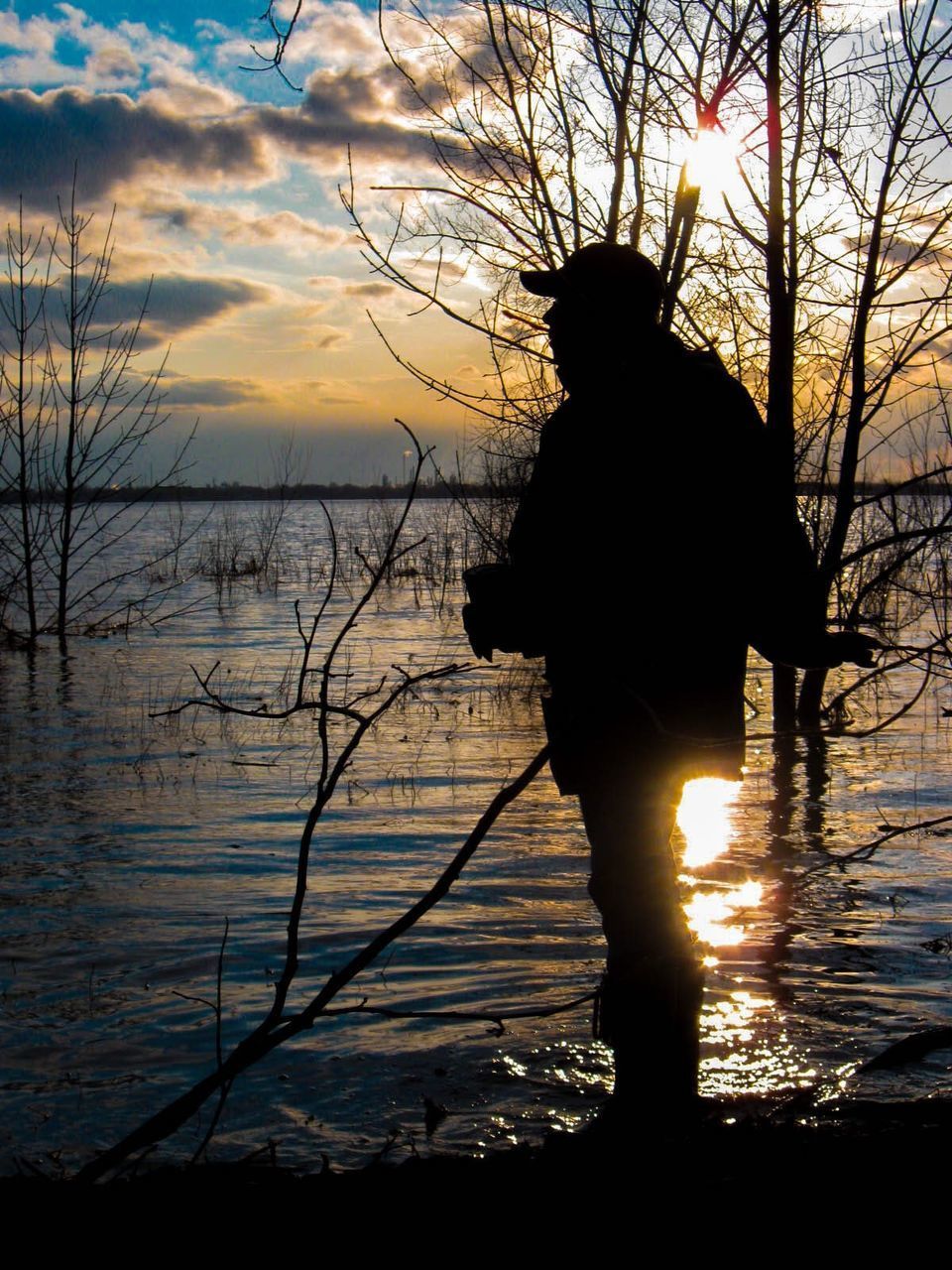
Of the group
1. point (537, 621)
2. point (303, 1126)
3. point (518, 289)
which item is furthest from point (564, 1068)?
point (518, 289)

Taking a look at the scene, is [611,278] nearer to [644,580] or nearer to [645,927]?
[644,580]

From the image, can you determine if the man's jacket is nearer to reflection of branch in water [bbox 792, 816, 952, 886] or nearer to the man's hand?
the man's hand

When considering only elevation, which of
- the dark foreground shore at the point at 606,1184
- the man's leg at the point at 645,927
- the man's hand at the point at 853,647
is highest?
the man's hand at the point at 853,647

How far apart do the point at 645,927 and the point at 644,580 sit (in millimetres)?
741

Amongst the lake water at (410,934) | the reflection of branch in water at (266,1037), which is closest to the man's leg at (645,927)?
the lake water at (410,934)

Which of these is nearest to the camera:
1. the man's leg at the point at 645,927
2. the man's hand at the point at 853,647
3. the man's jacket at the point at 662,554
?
the man's hand at the point at 853,647

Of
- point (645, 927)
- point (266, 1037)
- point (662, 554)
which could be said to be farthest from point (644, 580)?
point (266, 1037)

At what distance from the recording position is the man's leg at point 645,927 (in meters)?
2.49

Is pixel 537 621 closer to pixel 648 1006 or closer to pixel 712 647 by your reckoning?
pixel 712 647

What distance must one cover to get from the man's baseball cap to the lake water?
1449 mm

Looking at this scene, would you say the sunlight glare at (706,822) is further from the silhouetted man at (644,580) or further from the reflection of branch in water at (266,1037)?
the reflection of branch in water at (266,1037)

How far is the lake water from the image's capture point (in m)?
3.07

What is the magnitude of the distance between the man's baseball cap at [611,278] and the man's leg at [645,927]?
0.98m

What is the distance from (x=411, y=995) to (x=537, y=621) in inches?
74.7
